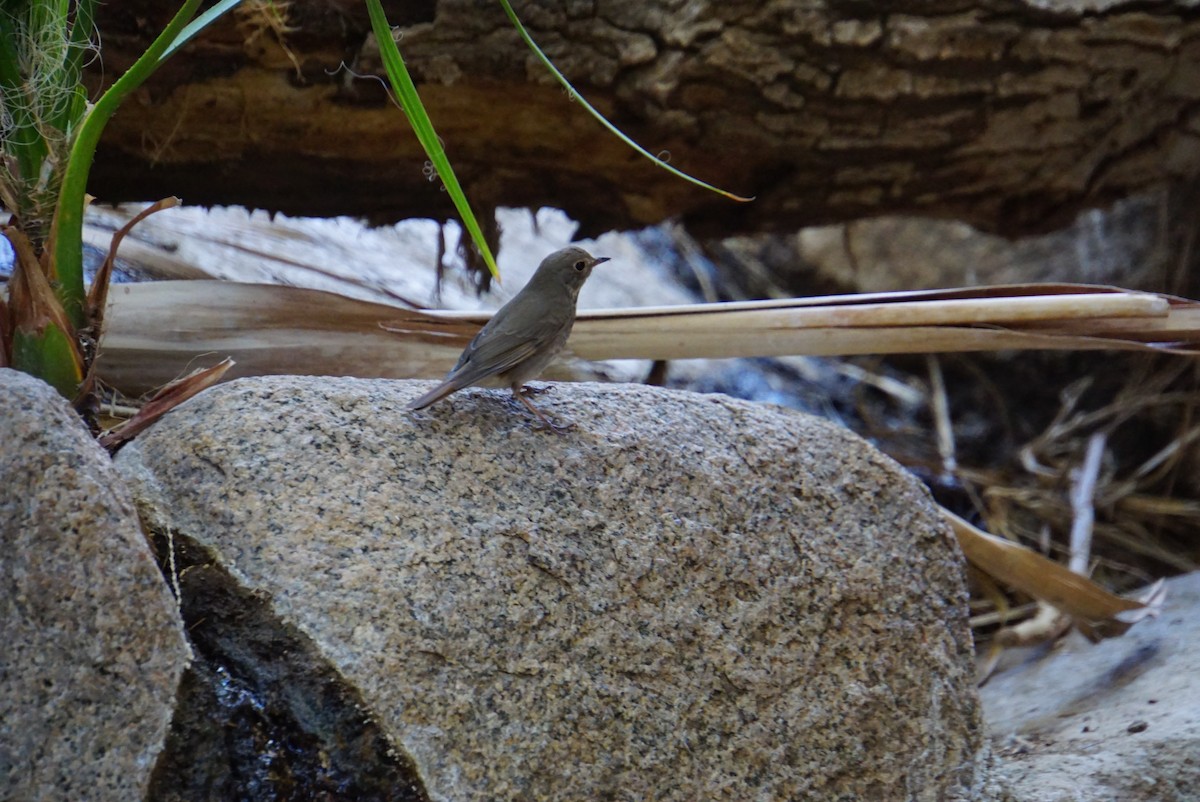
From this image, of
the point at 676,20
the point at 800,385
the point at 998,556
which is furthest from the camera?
the point at 800,385

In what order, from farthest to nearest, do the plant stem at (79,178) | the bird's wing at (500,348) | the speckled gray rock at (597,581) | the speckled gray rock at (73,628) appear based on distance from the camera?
1. the bird's wing at (500,348)
2. the plant stem at (79,178)
3. the speckled gray rock at (597,581)
4. the speckled gray rock at (73,628)

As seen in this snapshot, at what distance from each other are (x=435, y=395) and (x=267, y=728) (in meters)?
0.81

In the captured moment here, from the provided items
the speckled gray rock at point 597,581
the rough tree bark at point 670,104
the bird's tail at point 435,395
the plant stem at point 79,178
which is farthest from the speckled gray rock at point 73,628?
the rough tree bark at point 670,104

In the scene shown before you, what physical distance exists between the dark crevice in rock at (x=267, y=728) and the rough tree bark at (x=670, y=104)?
6.76 feet

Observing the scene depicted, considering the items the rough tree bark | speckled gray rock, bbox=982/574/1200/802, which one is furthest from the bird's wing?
speckled gray rock, bbox=982/574/1200/802

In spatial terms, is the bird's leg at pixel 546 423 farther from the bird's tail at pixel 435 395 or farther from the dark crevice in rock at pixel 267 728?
the dark crevice in rock at pixel 267 728

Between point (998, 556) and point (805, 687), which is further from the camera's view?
point (998, 556)

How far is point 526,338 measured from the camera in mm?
2748

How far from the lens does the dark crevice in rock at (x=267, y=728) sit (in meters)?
2.00

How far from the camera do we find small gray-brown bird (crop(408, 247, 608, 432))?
264 centimetres

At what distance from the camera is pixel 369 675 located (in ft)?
6.75

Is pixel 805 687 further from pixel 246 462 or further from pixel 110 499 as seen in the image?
pixel 110 499

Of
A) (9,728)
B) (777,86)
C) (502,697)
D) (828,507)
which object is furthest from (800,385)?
(9,728)

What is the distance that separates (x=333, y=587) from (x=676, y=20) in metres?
2.52
